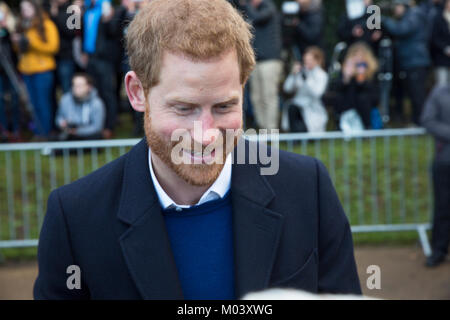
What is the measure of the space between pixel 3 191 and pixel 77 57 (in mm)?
3445

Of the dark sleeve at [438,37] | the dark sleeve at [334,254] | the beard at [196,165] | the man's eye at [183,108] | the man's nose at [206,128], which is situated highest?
the dark sleeve at [438,37]

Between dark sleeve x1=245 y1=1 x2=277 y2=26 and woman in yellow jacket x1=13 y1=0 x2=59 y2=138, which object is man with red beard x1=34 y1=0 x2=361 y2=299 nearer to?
dark sleeve x1=245 y1=1 x2=277 y2=26

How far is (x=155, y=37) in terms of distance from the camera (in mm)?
2219

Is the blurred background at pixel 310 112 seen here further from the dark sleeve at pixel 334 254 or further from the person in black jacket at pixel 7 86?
the dark sleeve at pixel 334 254

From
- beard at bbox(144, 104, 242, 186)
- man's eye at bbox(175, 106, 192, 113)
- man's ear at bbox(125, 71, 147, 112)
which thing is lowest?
beard at bbox(144, 104, 242, 186)

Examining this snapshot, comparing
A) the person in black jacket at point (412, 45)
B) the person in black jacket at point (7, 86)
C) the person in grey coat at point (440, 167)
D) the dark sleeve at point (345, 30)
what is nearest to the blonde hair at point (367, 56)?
the dark sleeve at point (345, 30)

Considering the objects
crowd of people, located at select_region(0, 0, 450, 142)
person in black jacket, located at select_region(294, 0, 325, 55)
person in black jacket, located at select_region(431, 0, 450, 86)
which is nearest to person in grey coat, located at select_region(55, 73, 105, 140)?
crowd of people, located at select_region(0, 0, 450, 142)

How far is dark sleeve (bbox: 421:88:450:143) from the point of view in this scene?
23.2 feet

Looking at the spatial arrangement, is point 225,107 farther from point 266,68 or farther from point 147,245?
point 266,68

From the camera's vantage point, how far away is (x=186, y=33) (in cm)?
218

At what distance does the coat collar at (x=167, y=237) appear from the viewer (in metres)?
2.29

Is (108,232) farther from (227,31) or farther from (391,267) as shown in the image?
(391,267)

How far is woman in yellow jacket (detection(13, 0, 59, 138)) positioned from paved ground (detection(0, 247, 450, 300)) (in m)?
3.85

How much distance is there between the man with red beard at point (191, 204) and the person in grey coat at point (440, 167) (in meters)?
4.91
